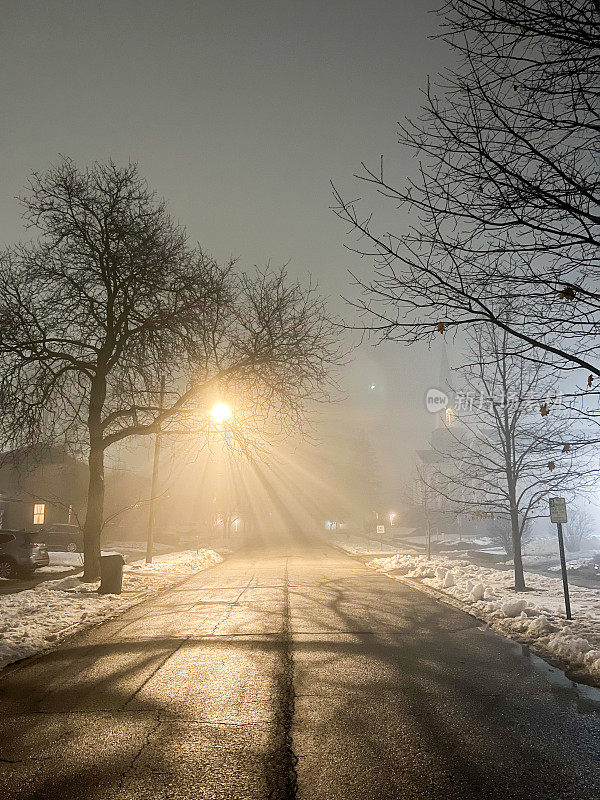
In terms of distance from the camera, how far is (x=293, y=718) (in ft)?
15.1

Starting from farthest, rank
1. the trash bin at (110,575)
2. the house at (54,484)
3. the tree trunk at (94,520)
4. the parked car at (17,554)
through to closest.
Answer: the house at (54,484) < the parked car at (17,554) < the tree trunk at (94,520) < the trash bin at (110,575)

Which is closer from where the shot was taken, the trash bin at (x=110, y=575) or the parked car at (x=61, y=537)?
the trash bin at (x=110, y=575)

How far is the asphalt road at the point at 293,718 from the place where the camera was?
3.49 m

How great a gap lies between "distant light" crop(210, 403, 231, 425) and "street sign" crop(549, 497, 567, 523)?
10130mm

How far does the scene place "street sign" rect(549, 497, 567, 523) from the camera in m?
10.0

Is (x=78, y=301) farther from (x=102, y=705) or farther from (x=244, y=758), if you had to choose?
(x=244, y=758)

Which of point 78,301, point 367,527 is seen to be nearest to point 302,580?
point 78,301

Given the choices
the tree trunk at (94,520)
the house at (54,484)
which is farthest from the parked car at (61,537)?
the tree trunk at (94,520)

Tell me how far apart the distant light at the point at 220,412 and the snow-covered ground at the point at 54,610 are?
17.6ft

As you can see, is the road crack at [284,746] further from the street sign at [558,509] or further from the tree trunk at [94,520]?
the tree trunk at [94,520]

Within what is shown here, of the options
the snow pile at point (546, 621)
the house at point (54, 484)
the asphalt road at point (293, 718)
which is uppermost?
the house at point (54, 484)

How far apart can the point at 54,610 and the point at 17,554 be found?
7.38 meters

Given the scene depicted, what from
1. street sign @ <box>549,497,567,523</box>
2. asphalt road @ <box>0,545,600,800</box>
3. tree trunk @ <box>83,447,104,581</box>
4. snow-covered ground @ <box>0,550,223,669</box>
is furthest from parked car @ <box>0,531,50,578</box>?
street sign @ <box>549,497,567,523</box>

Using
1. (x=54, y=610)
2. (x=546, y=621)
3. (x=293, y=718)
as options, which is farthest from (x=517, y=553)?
(x=293, y=718)
